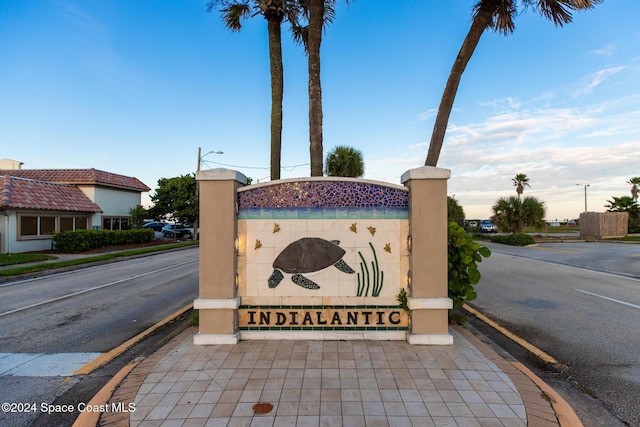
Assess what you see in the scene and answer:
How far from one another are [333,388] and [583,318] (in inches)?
251

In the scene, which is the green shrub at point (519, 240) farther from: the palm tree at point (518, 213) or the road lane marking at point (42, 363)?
the road lane marking at point (42, 363)

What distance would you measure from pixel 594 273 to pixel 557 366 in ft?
35.3

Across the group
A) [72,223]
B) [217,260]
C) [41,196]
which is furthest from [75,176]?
[217,260]

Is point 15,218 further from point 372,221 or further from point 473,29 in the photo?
point 473,29

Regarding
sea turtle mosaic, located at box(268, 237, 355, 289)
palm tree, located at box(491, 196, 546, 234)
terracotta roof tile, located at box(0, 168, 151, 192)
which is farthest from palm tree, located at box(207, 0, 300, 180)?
palm tree, located at box(491, 196, 546, 234)

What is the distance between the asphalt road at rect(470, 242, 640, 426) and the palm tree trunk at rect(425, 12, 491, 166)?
4.42 meters

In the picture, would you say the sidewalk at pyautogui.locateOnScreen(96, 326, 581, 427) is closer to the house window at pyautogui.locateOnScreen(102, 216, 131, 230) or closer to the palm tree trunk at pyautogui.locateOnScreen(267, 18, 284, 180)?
the palm tree trunk at pyautogui.locateOnScreen(267, 18, 284, 180)

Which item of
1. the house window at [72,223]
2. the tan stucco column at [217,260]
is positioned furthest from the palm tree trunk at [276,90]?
the house window at [72,223]

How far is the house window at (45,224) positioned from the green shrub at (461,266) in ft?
77.4

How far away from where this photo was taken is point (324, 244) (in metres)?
5.34

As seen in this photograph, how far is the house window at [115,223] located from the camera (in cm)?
2580

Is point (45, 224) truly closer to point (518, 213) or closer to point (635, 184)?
point (518, 213)

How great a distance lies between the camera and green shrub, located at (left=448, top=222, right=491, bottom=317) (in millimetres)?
5617

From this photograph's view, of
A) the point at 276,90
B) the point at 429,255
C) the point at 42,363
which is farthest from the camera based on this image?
the point at 276,90
